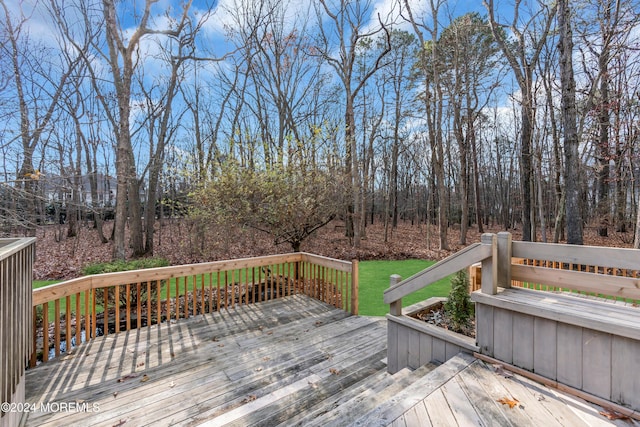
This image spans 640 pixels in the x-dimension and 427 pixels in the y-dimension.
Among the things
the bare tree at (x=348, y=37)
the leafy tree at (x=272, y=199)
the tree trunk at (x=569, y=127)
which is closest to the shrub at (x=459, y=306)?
the leafy tree at (x=272, y=199)

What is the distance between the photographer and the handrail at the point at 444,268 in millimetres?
2186

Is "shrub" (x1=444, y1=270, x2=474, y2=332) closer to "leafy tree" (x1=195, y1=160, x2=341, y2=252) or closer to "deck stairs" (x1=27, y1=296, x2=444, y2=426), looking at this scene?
"deck stairs" (x1=27, y1=296, x2=444, y2=426)

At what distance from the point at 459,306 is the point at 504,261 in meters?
1.05

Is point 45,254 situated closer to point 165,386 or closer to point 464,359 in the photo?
point 165,386

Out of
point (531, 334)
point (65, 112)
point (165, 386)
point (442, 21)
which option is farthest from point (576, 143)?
point (65, 112)

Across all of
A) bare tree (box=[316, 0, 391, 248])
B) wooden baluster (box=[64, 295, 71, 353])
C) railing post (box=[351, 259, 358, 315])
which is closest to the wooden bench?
railing post (box=[351, 259, 358, 315])

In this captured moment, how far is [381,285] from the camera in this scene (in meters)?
5.88

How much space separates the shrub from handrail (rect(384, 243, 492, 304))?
0.72 metres

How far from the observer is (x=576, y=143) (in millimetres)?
5629

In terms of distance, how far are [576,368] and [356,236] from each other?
7760 millimetres

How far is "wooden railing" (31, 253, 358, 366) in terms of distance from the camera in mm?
2917

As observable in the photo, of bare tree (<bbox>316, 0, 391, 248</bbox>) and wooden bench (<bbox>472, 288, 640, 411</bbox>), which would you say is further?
bare tree (<bbox>316, 0, 391, 248</bbox>)

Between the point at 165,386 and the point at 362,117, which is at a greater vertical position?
the point at 362,117

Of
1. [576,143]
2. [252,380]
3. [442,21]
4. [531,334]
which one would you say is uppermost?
[442,21]
